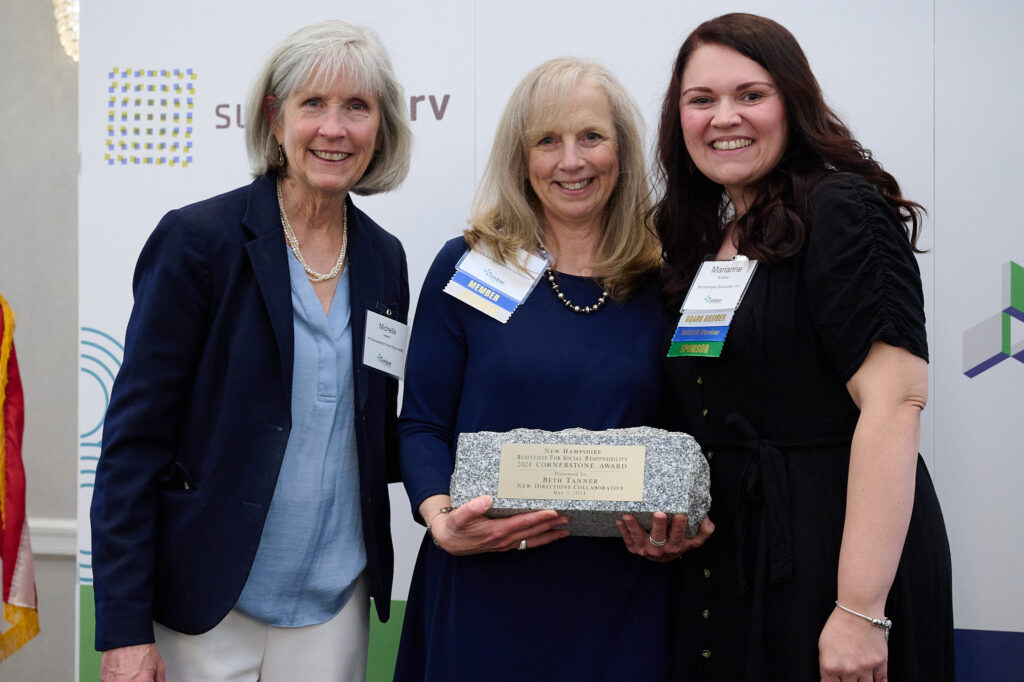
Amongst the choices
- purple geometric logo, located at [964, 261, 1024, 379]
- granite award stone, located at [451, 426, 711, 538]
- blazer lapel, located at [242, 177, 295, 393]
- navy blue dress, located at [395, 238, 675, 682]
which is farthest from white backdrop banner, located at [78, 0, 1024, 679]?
granite award stone, located at [451, 426, 711, 538]

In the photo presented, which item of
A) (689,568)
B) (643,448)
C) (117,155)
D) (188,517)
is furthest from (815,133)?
(117,155)

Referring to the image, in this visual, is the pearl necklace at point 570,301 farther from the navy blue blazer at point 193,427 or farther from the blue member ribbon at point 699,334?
the navy blue blazer at point 193,427

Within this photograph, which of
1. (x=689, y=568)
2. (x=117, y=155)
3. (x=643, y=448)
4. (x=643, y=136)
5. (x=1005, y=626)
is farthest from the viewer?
(x=117, y=155)

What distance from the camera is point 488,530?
5.55 ft

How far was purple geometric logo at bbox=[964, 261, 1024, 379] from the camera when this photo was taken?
246 cm

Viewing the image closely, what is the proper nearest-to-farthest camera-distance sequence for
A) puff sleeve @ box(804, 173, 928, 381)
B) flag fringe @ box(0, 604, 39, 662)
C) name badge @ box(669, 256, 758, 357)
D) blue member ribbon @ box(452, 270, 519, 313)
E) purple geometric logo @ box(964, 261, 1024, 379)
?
puff sleeve @ box(804, 173, 928, 381) < name badge @ box(669, 256, 758, 357) < blue member ribbon @ box(452, 270, 519, 313) < purple geometric logo @ box(964, 261, 1024, 379) < flag fringe @ box(0, 604, 39, 662)

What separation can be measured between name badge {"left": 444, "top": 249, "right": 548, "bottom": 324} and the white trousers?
2.10 feet

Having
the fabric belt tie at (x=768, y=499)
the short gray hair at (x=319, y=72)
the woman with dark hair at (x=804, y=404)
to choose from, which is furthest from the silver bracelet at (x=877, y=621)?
the short gray hair at (x=319, y=72)

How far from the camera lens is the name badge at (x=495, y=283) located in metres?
1.95

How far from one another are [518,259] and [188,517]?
87 cm

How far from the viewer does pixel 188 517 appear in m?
1.69

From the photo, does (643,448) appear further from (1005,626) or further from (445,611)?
(1005,626)

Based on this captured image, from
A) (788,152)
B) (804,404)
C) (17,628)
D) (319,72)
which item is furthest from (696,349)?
(17,628)

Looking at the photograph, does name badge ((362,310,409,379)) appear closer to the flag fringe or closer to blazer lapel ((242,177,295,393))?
Result: blazer lapel ((242,177,295,393))
